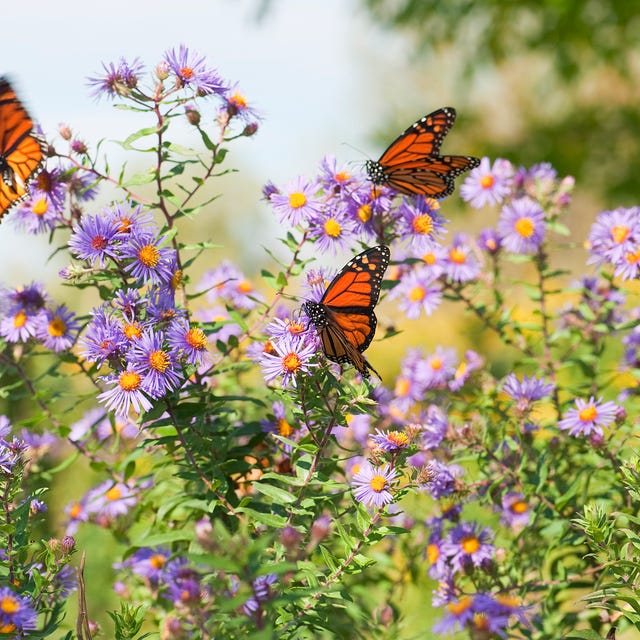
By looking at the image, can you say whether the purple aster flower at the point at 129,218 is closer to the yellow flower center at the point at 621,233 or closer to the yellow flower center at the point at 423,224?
the yellow flower center at the point at 423,224

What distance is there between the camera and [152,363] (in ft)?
6.32

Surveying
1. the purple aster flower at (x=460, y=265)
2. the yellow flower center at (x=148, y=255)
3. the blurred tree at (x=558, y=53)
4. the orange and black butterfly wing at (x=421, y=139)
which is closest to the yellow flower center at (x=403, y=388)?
the purple aster flower at (x=460, y=265)

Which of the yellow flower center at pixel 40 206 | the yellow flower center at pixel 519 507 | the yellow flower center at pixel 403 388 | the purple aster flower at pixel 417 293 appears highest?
the purple aster flower at pixel 417 293

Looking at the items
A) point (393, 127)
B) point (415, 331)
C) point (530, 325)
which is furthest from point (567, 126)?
point (530, 325)

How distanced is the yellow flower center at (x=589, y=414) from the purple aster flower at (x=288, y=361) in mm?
1047

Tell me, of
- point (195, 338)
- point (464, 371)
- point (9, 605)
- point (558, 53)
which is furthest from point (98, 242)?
point (558, 53)

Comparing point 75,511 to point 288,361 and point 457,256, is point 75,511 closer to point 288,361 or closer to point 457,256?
point 288,361

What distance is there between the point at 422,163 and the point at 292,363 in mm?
1008

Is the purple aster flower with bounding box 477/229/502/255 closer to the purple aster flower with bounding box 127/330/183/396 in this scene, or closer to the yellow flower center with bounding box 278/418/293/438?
the yellow flower center with bounding box 278/418/293/438

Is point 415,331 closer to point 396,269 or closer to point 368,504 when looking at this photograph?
point 396,269

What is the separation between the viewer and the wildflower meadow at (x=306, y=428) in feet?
6.17

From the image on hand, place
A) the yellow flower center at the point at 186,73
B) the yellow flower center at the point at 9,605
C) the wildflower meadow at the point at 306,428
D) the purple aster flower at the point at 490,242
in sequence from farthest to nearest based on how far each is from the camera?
the purple aster flower at the point at 490,242, the yellow flower center at the point at 186,73, the wildflower meadow at the point at 306,428, the yellow flower center at the point at 9,605

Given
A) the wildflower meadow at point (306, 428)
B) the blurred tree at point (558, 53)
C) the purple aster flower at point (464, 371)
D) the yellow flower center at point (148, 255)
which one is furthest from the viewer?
the blurred tree at point (558, 53)

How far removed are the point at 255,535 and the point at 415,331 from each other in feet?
29.8
